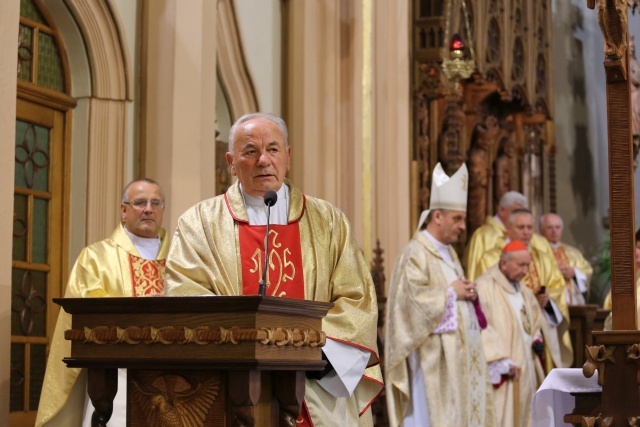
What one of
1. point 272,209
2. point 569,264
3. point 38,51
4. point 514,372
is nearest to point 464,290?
point 514,372

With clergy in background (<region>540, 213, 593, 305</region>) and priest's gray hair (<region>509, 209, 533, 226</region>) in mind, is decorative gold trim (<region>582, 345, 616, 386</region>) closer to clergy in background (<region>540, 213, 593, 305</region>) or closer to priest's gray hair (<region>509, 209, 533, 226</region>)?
priest's gray hair (<region>509, 209, 533, 226</region>)

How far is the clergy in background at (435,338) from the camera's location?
805 centimetres

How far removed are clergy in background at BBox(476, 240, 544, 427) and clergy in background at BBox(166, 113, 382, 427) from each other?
449 cm

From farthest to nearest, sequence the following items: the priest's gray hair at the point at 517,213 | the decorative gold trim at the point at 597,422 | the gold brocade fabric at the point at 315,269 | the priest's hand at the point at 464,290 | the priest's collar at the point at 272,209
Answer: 1. the priest's gray hair at the point at 517,213
2. the priest's hand at the point at 464,290
3. the decorative gold trim at the point at 597,422
4. the priest's collar at the point at 272,209
5. the gold brocade fabric at the point at 315,269

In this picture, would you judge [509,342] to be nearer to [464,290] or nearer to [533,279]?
[464,290]

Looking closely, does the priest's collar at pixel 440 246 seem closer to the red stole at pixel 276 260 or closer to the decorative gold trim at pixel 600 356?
the decorative gold trim at pixel 600 356

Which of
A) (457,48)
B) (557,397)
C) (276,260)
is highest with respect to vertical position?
(457,48)

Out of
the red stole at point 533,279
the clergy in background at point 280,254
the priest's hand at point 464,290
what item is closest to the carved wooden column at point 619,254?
the clergy in background at point 280,254

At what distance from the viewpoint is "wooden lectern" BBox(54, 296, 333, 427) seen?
3.60 meters

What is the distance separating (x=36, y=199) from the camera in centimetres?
698

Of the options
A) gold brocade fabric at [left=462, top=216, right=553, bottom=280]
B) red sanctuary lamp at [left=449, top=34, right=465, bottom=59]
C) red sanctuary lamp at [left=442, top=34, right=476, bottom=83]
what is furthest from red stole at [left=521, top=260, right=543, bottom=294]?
red sanctuary lamp at [left=449, top=34, right=465, bottom=59]

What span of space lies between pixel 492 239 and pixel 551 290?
82cm

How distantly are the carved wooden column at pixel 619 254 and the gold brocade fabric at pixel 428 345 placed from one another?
9.26ft

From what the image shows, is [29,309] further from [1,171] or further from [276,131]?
[276,131]
